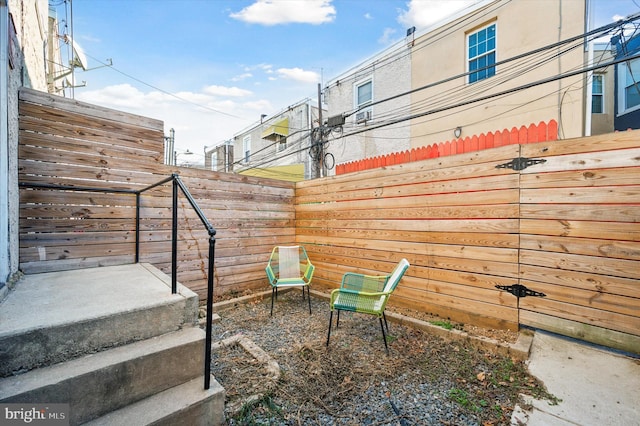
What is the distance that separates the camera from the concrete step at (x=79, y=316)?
1427mm

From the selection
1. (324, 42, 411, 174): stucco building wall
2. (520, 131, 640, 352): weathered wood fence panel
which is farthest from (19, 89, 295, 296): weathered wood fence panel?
(324, 42, 411, 174): stucco building wall

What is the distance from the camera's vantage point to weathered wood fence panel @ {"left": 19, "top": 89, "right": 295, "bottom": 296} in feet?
9.09

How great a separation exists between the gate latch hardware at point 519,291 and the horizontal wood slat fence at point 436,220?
42mm

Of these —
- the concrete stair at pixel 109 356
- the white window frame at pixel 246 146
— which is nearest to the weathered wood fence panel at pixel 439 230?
the concrete stair at pixel 109 356

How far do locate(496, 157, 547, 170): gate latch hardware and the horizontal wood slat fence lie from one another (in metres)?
0.02

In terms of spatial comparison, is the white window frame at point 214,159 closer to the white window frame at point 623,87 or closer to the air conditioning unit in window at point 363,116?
the air conditioning unit in window at point 363,116

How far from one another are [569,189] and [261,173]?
13.5 meters

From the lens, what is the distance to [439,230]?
11.2ft

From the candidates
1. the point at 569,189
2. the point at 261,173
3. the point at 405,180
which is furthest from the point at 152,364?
the point at 261,173

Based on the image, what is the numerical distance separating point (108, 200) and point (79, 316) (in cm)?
208

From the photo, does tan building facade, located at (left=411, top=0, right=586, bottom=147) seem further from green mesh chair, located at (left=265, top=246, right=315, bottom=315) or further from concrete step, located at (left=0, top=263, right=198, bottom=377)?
concrete step, located at (left=0, top=263, right=198, bottom=377)

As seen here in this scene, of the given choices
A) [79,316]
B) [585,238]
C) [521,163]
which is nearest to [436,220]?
[521,163]

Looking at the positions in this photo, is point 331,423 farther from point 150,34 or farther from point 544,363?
point 150,34

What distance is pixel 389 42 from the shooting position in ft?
29.0
